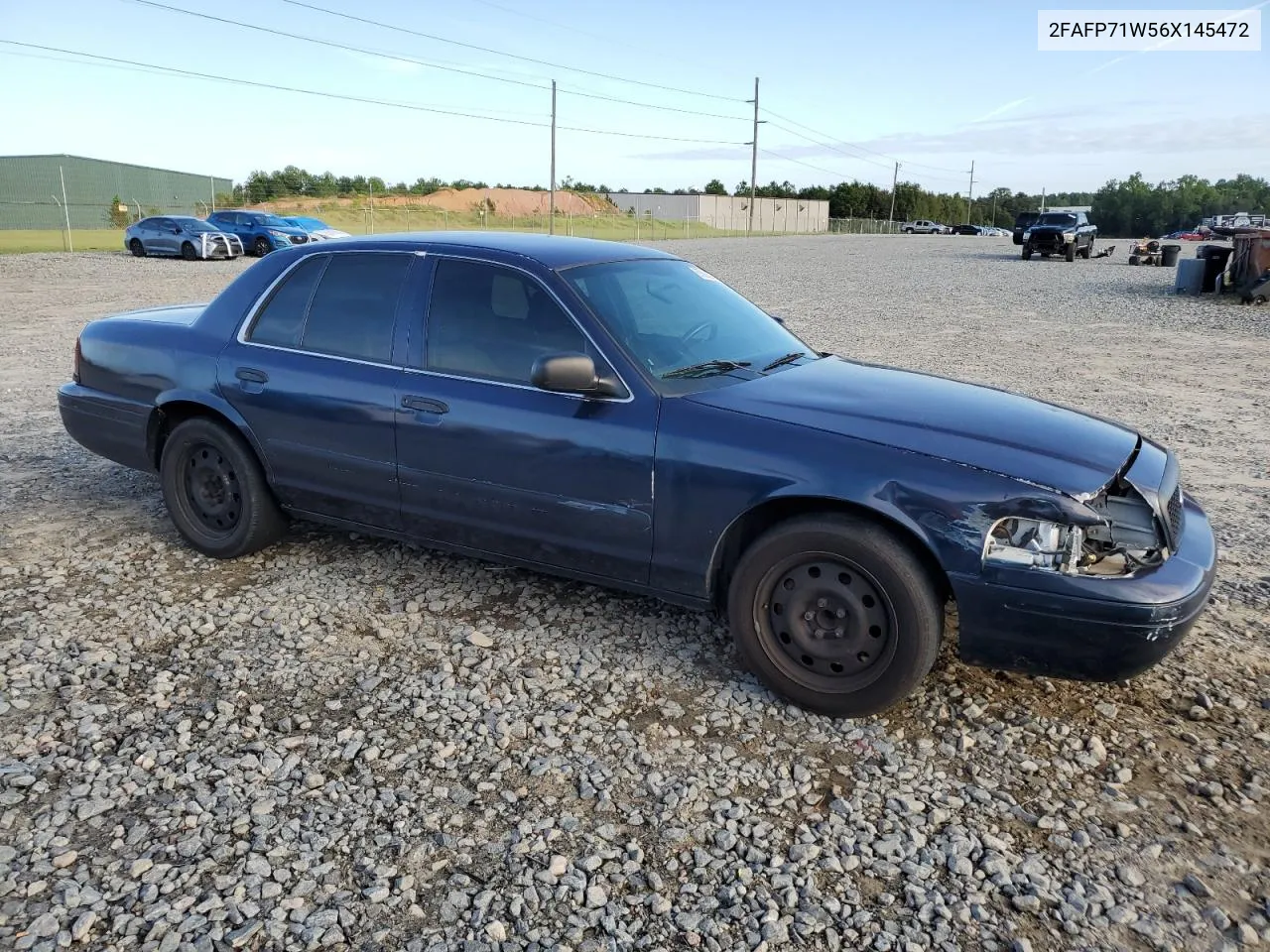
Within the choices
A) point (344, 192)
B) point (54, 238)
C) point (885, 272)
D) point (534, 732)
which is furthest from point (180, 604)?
point (344, 192)

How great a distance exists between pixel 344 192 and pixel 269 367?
6551 centimetres

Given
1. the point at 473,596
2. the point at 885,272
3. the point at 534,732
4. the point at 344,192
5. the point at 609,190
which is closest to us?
the point at 534,732

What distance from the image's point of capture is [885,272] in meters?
28.0

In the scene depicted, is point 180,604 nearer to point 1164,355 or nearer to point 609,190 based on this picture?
point 1164,355

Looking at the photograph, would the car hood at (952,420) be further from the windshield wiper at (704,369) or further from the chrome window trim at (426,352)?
the chrome window trim at (426,352)

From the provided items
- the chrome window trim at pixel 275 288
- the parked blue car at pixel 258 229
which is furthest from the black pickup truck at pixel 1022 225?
the chrome window trim at pixel 275 288

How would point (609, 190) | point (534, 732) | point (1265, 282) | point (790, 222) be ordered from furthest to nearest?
point (609, 190) → point (790, 222) → point (1265, 282) → point (534, 732)

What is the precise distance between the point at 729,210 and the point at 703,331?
90555 mm

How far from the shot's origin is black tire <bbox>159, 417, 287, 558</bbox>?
466 centimetres

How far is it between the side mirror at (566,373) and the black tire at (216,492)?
6.13 feet

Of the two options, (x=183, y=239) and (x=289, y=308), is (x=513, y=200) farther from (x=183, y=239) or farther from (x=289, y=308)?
(x=289, y=308)

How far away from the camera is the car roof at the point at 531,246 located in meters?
4.13

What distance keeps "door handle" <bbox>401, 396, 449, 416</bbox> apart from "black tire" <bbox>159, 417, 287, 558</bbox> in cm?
106

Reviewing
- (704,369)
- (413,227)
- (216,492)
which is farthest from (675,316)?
(413,227)
